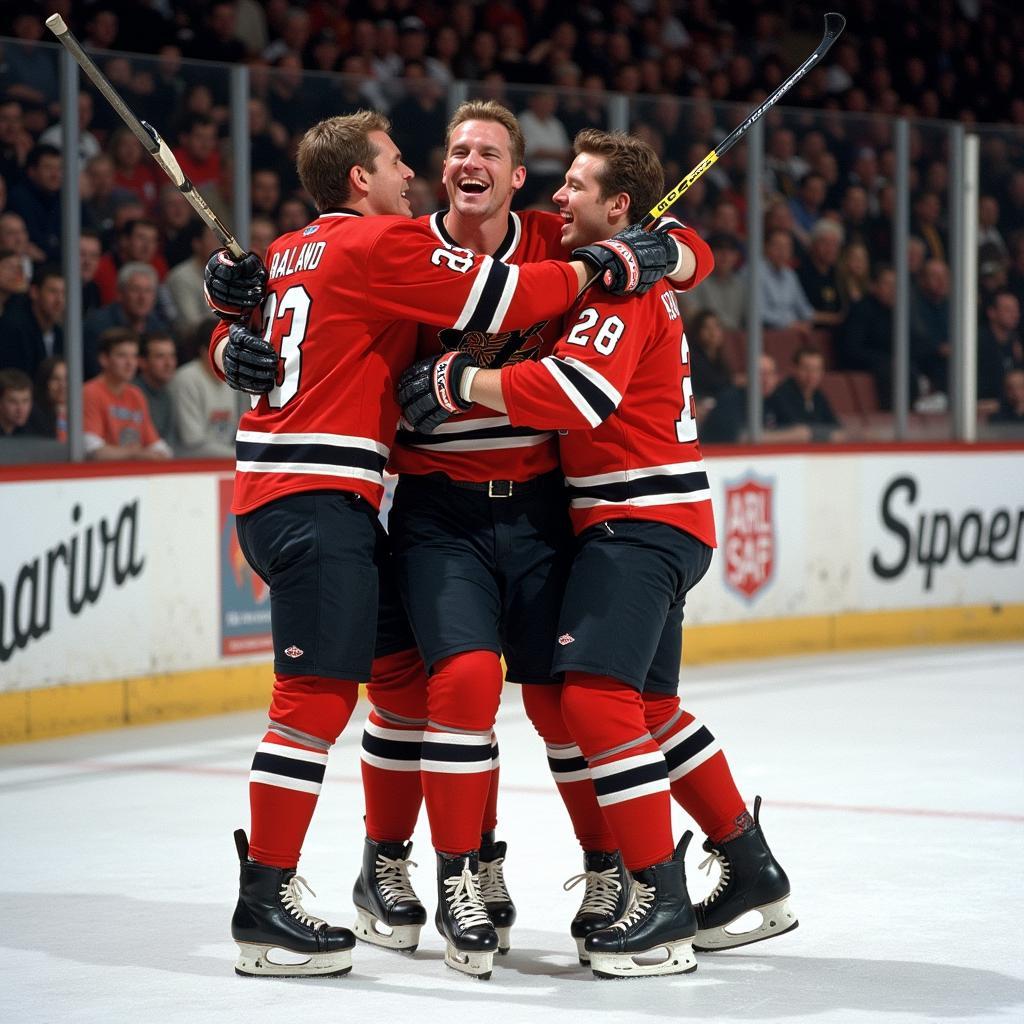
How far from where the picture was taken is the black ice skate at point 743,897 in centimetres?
347

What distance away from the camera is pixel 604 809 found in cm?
328

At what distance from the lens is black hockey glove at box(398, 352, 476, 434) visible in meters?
3.29

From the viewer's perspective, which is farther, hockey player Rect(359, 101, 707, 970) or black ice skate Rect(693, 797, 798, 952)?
black ice skate Rect(693, 797, 798, 952)

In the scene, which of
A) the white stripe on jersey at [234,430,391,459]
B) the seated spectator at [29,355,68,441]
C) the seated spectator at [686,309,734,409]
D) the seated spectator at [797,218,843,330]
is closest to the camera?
the white stripe on jersey at [234,430,391,459]

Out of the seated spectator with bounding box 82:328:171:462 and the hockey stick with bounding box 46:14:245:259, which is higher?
the hockey stick with bounding box 46:14:245:259

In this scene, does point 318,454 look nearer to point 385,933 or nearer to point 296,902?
point 296,902

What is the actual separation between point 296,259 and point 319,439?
0.36 m

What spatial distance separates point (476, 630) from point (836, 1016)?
2.98 ft

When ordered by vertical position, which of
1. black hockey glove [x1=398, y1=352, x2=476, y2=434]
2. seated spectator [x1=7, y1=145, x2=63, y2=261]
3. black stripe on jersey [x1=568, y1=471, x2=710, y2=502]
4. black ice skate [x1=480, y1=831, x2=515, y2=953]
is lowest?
black ice skate [x1=480, y1=831, x2=515, y2=953]

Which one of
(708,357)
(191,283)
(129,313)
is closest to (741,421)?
(708,357)

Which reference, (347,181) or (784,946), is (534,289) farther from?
(784,946)

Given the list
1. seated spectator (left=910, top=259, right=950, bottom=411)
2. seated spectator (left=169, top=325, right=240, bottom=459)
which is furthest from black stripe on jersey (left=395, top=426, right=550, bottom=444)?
seated spectator (left=910, top=259, right=950, bottom=411)

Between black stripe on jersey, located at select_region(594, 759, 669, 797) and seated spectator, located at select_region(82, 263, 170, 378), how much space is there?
353cm

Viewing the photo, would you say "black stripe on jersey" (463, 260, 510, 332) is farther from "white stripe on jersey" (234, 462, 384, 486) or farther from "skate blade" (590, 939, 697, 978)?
"skate blade" (590, 939, 697, 978)
